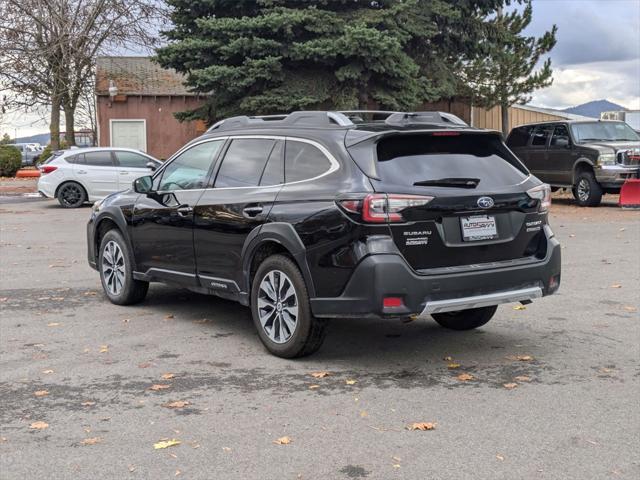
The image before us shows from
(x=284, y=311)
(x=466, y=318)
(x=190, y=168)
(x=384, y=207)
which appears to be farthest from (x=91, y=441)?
(x=466, y=318)

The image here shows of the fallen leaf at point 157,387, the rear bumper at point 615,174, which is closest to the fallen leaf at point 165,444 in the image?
the fallen leaf at point 157,387

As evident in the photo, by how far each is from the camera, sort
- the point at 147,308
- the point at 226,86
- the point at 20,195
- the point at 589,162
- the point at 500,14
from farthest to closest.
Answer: the point at 500,14 → the point at 20,195 → the point at 226,86 → the point at 589,162 → the point at 147,308

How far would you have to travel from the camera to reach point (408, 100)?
2323 centimetres

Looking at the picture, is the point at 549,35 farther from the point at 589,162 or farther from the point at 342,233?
the point at 342,233

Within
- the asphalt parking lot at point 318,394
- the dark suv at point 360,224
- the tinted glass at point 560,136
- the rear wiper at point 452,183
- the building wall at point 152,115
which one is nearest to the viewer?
the asphalt parking lot at point 318,394

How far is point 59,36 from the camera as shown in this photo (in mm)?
33500

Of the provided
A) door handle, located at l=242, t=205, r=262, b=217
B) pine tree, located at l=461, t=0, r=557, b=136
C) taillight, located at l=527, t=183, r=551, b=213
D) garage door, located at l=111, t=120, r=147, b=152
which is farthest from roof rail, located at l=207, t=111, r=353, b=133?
garage door, located at l=111, t=120, r=147, b=152

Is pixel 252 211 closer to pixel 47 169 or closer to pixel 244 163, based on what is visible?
pixel 244 163

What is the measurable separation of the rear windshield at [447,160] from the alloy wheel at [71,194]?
1696 cm

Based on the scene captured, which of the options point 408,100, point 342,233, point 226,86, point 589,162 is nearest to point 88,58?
point 226,86

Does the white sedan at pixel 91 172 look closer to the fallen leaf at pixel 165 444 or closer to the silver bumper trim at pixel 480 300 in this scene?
the silver bumper trim at pixel 480 300

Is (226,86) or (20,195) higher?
(226,86)

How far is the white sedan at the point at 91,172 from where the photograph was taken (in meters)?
21.5

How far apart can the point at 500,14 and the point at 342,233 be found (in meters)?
24.9
